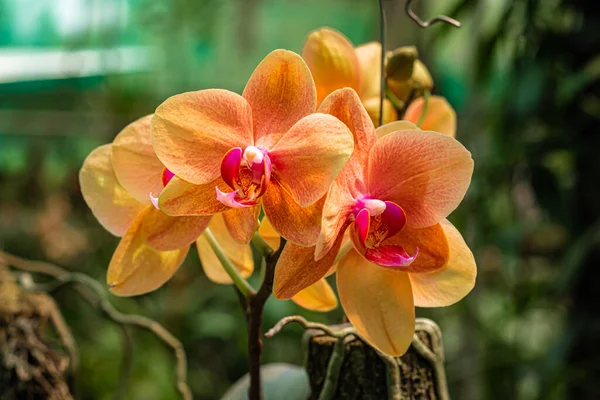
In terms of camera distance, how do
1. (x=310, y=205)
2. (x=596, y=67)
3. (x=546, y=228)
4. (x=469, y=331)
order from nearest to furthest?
1. (x=310, y=205)
2. (x=596, y=67)
3. (x=546, y=228)
4. (x=469, y=331)

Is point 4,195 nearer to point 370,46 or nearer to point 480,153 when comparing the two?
point 480,153

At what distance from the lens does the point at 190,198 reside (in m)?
0.31

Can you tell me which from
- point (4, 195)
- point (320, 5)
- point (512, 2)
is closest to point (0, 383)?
point (512, 2)

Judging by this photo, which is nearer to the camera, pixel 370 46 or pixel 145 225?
pixel 145 225

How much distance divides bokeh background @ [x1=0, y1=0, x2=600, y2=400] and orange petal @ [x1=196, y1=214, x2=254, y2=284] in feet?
Result: 1.39

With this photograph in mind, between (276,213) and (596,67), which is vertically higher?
(276,213)

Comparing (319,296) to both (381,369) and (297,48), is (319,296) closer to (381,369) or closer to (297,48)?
(381,369)

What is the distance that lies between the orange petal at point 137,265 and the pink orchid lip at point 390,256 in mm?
105

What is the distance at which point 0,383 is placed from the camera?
48cm

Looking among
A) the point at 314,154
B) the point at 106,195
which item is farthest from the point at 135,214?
the point at 314,154

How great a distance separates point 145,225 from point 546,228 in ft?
4.64

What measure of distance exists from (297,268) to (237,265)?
100 mm

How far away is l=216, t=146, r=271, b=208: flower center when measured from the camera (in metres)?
0.30

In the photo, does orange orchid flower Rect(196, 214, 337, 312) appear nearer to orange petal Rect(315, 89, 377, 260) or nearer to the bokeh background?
orange petal Rect(315, 89, 377, 260)
